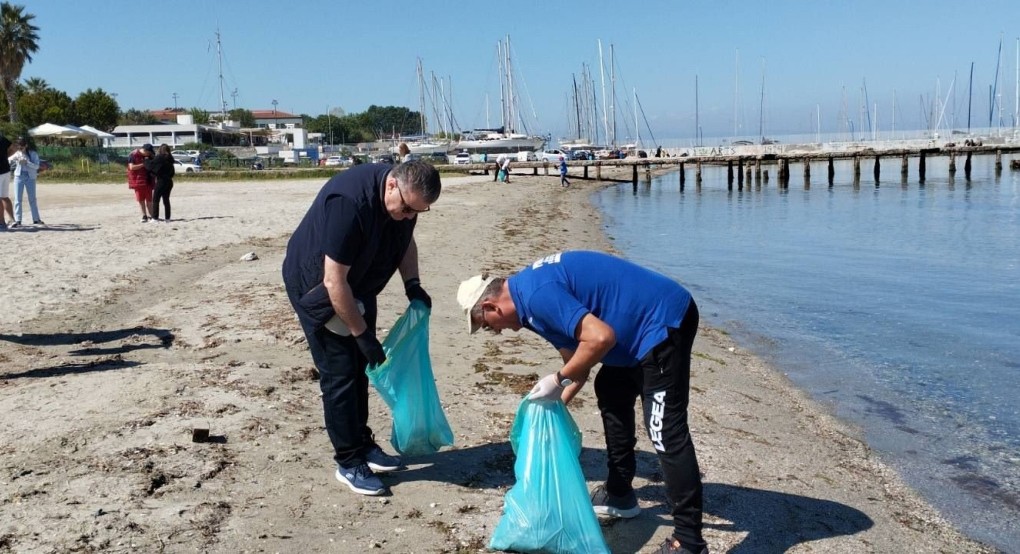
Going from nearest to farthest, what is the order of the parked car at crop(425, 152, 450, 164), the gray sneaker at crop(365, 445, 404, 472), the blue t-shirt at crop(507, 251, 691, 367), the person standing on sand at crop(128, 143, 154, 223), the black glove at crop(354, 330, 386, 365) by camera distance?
the blue t-shirt at crop(507, 251, 691, 367) → the black glove at crop(354, 330, 386, 365) → the gray sneaker at crop(365, 445, 404, 472) → the person standing on sand at crop(128, 143, 154, 223) → the parked car at crop(425, 152, 450, 164)

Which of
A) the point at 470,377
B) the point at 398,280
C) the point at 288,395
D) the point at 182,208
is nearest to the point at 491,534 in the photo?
the point at 288,395

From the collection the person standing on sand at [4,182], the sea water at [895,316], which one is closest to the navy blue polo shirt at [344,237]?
the sea water at [895,316]

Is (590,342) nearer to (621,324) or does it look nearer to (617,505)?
(621,324)

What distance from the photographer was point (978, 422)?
20.9 feet

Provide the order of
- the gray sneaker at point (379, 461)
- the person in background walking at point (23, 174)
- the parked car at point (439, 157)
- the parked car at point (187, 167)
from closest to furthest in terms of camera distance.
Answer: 1. the gray sneaker at point (379, 461)
2. the person in background walking at point (23, 174)
3. the parked car at point (187, 167)
4. the parked car at point (439, 157)

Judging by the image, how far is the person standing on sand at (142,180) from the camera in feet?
50.4

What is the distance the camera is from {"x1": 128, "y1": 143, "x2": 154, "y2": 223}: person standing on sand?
15.4 m

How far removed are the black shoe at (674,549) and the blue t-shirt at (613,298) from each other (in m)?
0.79

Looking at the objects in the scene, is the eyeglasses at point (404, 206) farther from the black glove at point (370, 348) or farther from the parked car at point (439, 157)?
the parked car at point (439, 157)

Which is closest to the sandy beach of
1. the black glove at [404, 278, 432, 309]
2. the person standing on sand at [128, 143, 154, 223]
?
the black glove at [404, 278, 432, 309]

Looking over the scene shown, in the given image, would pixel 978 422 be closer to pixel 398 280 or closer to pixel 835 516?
pixel 835 516

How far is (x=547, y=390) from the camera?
138 inches

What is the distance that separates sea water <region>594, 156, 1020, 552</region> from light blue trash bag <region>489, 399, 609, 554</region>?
221 cm

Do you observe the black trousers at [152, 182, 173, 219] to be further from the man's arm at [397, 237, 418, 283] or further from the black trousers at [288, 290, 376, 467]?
the black trousers at [288, 290, 376, 467]
